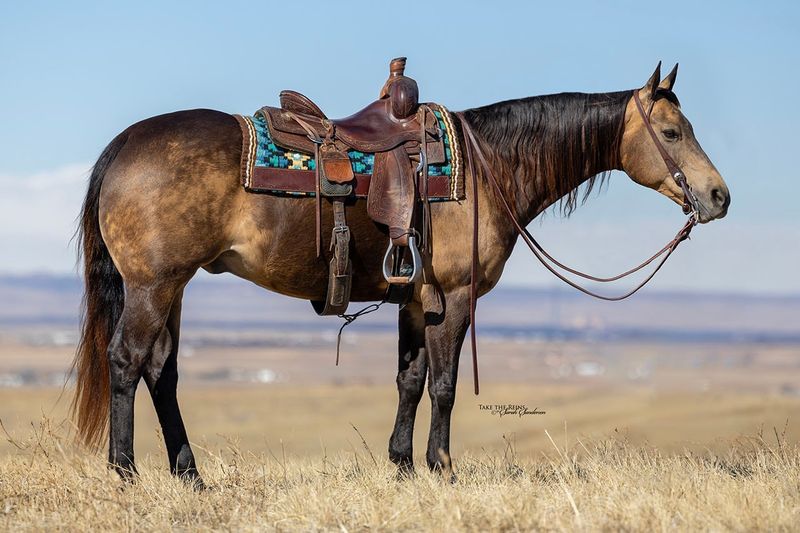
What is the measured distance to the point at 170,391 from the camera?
6.91 meters

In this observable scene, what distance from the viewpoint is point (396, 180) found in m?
6.70

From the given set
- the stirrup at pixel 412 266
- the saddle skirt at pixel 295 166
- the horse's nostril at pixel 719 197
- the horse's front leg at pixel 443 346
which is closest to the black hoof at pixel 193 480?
the horse's front leg at pixel 443 346

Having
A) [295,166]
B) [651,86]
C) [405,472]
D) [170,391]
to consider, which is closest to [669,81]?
[651,86]

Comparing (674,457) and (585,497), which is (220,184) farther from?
(674,457)

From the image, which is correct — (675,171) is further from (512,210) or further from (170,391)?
(170,391)

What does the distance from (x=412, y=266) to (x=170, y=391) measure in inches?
70.7

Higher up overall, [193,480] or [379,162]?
[379,162]

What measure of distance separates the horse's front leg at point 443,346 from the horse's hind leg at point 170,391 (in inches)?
62.9

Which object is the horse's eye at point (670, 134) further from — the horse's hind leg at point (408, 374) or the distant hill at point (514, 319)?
the distant hill at point (514, 319)

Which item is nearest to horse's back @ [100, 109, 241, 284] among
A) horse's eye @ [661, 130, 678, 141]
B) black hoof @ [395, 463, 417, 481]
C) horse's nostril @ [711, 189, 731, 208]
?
black hoof @ [395, 463, 417, 481]

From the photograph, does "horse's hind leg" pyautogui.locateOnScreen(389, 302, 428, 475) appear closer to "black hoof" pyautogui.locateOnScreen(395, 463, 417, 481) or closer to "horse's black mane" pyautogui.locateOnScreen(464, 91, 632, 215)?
"black hoof" pyautogui.locateOnScreen(395, 463, 417, 481)

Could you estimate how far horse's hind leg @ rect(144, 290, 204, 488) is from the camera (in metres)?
6.84

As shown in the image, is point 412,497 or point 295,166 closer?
point 412,497

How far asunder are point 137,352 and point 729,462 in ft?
14.5
